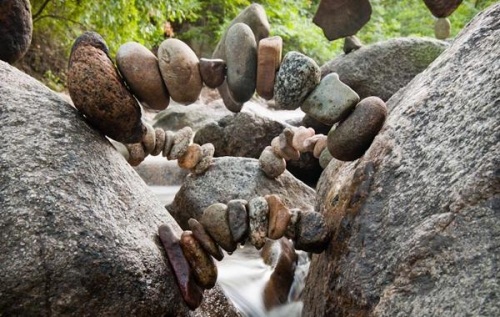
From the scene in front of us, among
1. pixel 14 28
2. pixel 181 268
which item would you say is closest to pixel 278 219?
pixel 181 268

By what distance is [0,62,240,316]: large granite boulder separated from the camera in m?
1.17

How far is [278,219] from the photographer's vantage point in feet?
5.06

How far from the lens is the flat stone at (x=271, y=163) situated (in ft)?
9.53

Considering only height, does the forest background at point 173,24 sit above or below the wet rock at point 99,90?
below

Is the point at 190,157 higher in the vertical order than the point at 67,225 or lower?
lower

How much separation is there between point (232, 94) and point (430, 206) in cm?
83

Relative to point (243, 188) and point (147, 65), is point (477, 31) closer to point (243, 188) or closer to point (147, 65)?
point (147, 65)

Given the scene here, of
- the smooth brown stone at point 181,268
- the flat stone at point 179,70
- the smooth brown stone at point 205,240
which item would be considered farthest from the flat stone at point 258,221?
the flat stone at point 179,70

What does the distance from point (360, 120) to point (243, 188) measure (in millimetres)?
1465

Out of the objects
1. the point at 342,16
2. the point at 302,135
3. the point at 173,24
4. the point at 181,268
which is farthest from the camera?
the point at 173,24

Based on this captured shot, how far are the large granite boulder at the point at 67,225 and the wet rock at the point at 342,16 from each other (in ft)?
4.89

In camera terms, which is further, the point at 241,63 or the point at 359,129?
the point at 241,63

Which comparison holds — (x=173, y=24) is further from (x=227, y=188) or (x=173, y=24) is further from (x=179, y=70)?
(x=179, y=70)

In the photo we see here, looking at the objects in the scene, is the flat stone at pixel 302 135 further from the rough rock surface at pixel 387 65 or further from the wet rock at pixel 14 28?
the rough rock surface at pixel 387 65
